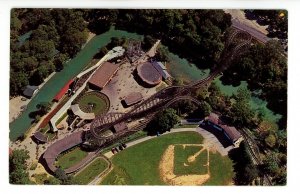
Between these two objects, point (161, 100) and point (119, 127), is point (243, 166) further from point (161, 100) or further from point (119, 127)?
point (119, 127)

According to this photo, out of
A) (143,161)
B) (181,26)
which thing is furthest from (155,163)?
(181,26)

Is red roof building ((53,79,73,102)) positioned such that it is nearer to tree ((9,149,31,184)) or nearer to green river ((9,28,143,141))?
green river ((9,28,143,141))

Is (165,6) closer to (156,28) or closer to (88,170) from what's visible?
(156,28)

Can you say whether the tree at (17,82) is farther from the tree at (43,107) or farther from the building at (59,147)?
the building at (59,147)

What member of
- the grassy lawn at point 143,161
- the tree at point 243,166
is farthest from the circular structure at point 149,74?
the tree at point 243,166
